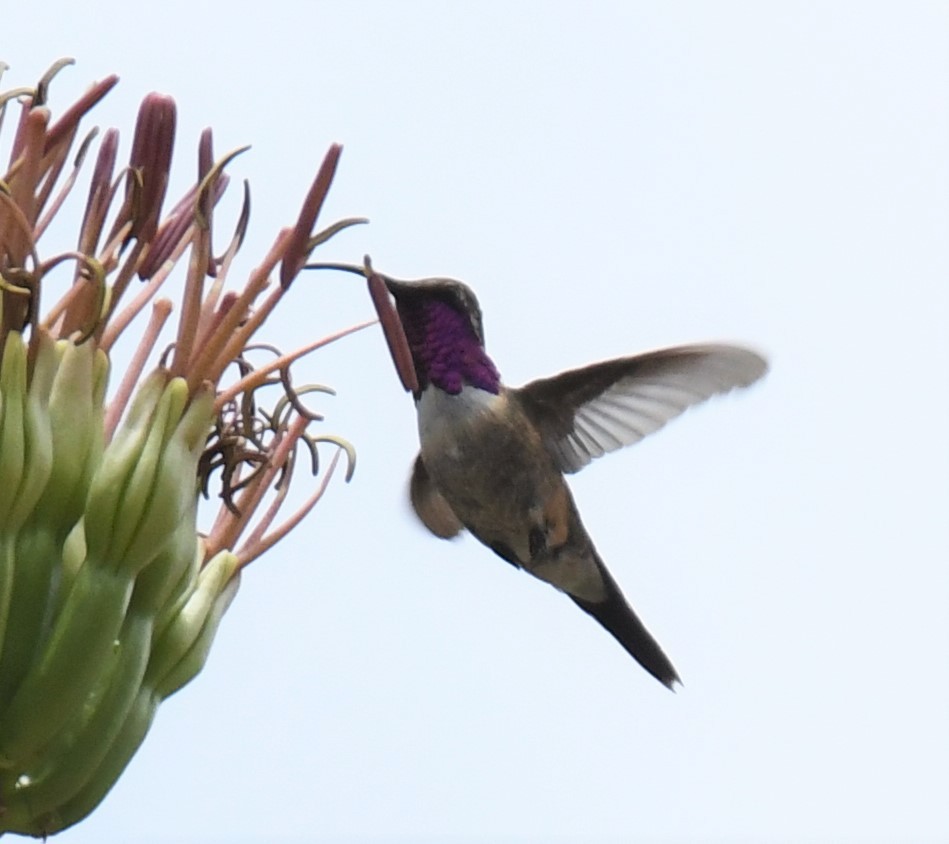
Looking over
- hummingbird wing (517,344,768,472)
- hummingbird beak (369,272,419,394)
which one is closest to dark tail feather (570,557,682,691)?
hummingbird wing (517,344,768,472)

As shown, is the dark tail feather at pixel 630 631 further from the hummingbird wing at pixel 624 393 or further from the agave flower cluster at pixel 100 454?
the agave flower cluster at pixel 100 454

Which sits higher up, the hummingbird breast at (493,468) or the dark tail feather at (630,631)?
the hummingbird breast at (493,468)

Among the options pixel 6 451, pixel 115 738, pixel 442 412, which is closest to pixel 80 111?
pixel 6 451

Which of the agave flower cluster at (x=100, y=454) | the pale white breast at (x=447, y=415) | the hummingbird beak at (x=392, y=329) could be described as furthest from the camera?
the pale white breast at (x=447, y=415)

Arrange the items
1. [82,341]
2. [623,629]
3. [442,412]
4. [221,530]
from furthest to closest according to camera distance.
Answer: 1. [623,629]
2. [442,412]
3. [221,530]
4. [82,341]

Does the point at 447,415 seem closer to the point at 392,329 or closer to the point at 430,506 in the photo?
the point at 430,506

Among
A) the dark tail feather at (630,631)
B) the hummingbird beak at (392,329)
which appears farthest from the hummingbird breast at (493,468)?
the hummingbird beak at (392,329)

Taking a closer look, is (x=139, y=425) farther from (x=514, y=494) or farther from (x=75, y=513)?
(x=514, y=494)
